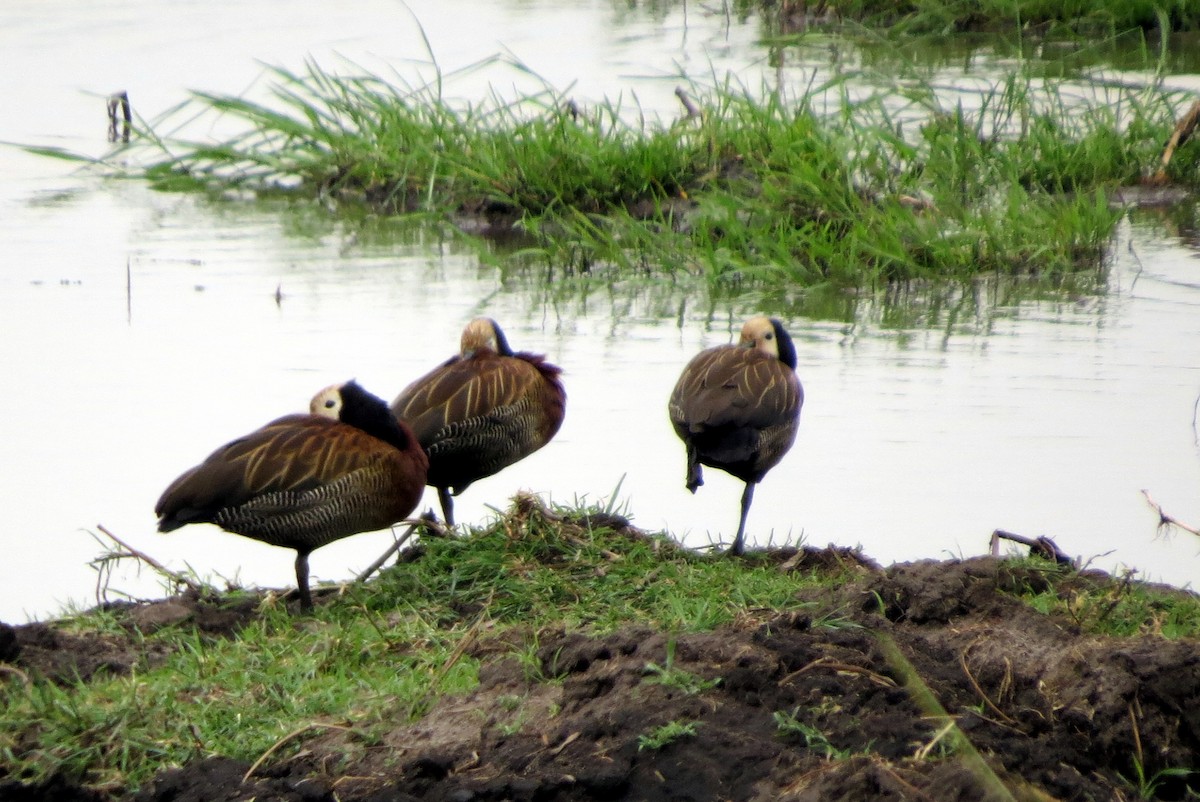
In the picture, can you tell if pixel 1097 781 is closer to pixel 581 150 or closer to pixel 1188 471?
pixel 1188 471

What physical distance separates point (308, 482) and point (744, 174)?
18.9ft

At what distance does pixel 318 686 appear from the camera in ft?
14.9

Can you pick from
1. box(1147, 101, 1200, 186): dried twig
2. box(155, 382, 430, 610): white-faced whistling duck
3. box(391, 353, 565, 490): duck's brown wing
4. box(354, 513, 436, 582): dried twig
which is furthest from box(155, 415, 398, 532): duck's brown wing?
box(1147, 101, 1200, 186): dried twig

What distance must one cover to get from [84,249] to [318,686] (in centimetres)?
655

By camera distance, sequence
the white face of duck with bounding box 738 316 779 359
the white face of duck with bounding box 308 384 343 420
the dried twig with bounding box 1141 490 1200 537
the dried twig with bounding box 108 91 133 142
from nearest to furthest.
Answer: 1. the dried twig with bounding box 1141 490 1200 537
2. the white face of duck with bounding box 308 384 343 420
3. the white face of duck with bounding box 738 316 779 359
4. the dried twig with bounding box 108 91 133 142

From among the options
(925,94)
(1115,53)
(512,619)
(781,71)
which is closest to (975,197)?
(925,94)

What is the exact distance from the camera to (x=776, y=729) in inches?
153

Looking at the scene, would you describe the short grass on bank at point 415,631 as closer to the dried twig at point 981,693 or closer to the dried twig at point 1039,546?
the dried twig at point 1039,546

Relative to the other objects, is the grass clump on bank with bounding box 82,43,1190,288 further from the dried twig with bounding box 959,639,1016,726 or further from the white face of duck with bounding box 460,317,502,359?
the dried twig with bounding box 959,639,1016,726

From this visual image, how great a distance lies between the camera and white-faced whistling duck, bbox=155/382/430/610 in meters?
5.52

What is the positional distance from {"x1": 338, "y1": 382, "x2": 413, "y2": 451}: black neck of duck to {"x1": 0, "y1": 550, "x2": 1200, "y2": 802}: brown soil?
152 cm

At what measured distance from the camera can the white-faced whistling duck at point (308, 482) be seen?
18.1 ft

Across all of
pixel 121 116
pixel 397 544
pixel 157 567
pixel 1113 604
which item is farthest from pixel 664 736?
pixel 121 116

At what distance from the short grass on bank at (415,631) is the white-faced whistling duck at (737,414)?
40 centimetres
